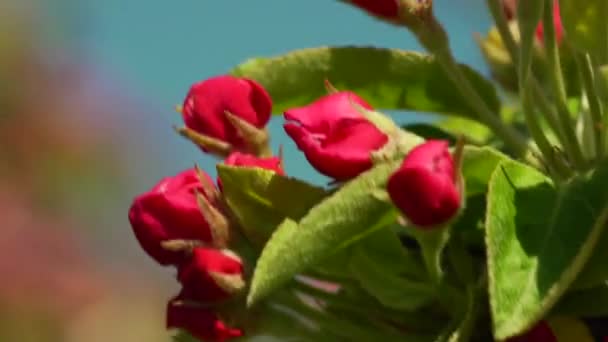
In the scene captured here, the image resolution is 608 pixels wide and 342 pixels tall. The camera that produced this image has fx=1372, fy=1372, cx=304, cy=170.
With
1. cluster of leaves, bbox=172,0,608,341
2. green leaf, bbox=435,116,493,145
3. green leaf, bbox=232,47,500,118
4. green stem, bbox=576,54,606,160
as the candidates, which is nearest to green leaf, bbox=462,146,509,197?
cluster of leaves, bbox=172,0,608,341

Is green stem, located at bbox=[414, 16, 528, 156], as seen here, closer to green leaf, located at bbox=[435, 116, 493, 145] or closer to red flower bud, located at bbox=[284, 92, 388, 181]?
red flower bud, located at bbox=[284, 92, 388, 181]

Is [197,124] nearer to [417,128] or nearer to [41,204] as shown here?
[417,128]

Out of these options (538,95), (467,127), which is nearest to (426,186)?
(538,95)

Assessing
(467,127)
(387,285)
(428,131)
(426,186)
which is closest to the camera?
(426,186)

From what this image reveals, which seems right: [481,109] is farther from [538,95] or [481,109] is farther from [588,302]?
[588,302]

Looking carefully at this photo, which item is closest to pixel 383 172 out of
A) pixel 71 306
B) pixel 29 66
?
pixel 71 306
